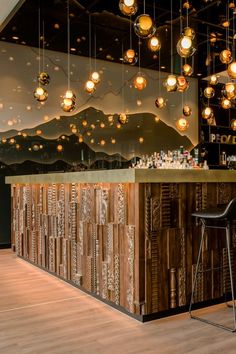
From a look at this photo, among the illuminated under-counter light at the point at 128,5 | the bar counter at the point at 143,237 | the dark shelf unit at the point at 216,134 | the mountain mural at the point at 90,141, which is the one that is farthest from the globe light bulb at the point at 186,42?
the dark shelf unit at the point at 216,134

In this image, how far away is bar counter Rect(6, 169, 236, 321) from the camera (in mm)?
2916

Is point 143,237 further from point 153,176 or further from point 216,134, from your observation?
point 216,134

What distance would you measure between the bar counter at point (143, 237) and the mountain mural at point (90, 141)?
9.23 feet

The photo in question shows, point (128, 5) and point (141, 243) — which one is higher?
point (128, 5)

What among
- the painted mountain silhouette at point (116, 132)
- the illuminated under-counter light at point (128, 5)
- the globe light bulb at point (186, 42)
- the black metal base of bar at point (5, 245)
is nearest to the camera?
the illuminated under-counter light at point (128, 5)

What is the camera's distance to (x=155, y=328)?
9.05ft

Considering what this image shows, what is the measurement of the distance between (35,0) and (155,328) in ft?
14.3

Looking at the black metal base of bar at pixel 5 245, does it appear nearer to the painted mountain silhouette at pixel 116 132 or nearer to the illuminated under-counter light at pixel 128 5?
the painted mountain silhouette at pixel 116 132

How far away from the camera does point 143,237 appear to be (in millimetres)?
2902

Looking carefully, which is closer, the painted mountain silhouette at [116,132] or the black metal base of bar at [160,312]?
the black metal base of bar at [160,312]

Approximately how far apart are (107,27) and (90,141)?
6.74ft

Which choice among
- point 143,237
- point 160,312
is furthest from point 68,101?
point 160,312

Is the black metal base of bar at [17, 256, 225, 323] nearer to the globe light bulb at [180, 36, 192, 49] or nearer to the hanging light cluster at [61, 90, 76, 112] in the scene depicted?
the globe light bulb at [180, 36, 192, 49]

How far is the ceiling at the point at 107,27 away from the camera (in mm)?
5324
